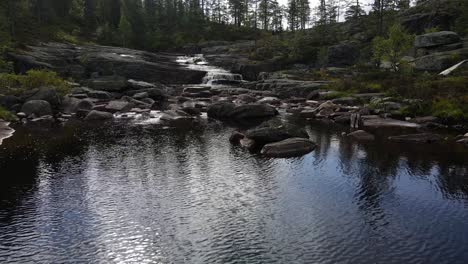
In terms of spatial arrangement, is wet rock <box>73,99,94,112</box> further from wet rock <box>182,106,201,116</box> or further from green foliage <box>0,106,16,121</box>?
wet rock <box>182,106,201,116</box>

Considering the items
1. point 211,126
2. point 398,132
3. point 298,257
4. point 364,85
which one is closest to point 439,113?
point 398,132

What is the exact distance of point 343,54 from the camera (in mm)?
93375

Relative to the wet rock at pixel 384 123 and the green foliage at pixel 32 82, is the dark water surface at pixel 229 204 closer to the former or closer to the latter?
the wet rock at pixel 384 123

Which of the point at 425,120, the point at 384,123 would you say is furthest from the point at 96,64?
the point at 425,120

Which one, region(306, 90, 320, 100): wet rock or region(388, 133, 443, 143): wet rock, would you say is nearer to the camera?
region(388, 133, 443, 143): wet rock

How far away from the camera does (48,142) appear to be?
37.0m

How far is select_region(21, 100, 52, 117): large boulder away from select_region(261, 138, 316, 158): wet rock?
32269mm

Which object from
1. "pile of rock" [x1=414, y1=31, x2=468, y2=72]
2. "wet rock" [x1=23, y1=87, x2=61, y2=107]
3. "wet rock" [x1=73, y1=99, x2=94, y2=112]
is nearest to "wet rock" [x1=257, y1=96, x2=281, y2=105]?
"wet rock" [x1=73, y1=99, x2=94, y2=112]

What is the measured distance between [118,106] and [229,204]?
37.9 meters

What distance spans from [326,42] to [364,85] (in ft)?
137

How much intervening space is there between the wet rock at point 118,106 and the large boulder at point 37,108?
7436 mm

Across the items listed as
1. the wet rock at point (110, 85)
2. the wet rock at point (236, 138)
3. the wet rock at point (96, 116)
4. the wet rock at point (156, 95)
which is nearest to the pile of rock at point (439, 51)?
the wet rock at point (236, 138)

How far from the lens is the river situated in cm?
1698

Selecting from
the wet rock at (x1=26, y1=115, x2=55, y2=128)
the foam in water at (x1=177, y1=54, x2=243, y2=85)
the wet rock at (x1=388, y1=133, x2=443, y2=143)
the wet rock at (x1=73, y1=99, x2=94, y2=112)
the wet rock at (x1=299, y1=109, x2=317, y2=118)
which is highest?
the foam in water at (x1=177, y1=54, x2=243, y2=85)
